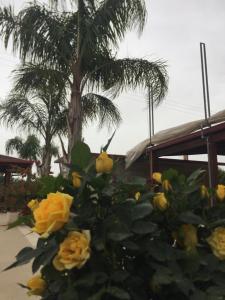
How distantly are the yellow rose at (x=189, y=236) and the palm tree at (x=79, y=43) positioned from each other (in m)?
7.80

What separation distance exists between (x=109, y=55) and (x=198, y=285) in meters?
9.22

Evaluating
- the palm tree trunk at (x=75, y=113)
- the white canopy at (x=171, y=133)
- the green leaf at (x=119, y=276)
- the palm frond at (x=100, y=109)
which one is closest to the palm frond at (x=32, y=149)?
the palm frond at (x=100, y=109)

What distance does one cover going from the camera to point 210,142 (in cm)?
569

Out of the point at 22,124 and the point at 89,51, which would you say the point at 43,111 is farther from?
the point at 89,51

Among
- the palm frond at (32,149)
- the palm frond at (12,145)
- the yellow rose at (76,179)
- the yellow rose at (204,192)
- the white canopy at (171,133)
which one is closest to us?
the yellow rose at (76,179)

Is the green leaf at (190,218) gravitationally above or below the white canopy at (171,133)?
below

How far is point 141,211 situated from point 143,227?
57mm

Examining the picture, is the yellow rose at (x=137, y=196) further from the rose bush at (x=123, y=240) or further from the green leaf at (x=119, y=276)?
the green leaf at (x=119, y=276)

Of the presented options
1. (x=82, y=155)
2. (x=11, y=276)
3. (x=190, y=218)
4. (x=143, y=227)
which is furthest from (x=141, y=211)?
(x=11, y=276)

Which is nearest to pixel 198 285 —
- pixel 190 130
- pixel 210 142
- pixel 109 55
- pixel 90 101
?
pixel 210 142

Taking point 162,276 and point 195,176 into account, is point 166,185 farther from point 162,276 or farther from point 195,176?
point 162,276

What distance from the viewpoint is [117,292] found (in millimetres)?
1109

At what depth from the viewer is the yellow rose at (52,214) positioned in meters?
1.13

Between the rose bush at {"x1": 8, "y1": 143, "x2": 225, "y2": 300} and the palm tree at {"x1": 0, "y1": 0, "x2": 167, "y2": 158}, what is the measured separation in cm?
776
